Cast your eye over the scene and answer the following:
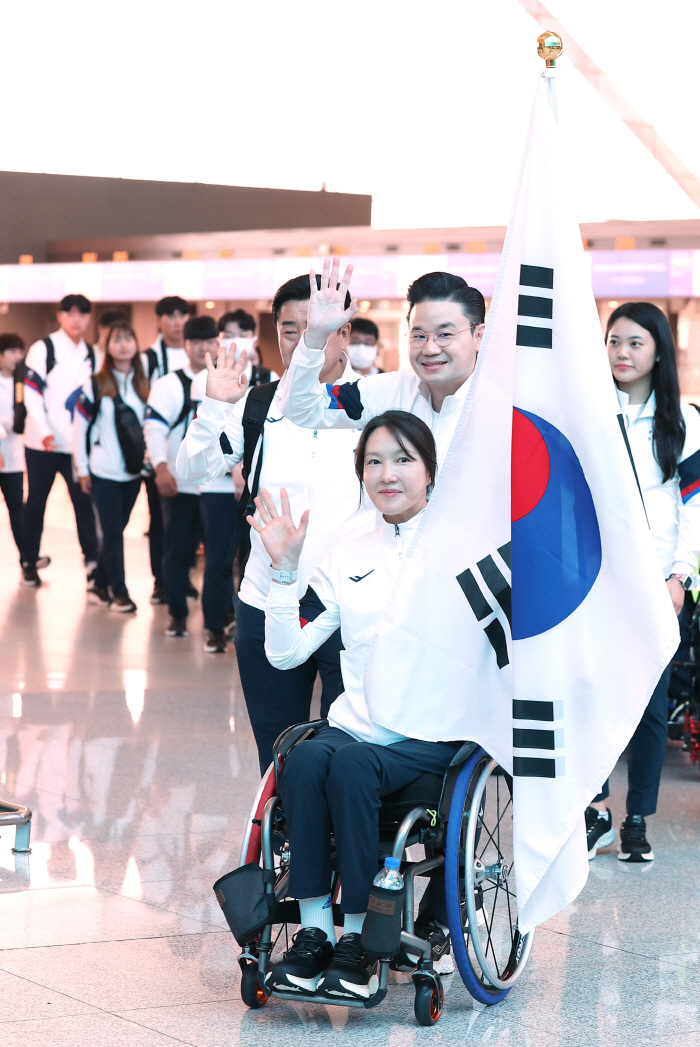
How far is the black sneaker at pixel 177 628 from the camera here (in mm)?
7137

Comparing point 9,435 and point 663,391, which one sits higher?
point 663,391

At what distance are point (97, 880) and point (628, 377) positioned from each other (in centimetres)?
200

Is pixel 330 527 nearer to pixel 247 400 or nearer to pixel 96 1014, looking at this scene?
pixel 247 400

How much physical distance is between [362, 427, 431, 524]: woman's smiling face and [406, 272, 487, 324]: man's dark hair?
0.35 m

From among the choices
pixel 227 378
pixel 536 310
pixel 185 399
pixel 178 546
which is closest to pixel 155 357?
pixel 185 399

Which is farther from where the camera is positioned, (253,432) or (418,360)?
(253,432)

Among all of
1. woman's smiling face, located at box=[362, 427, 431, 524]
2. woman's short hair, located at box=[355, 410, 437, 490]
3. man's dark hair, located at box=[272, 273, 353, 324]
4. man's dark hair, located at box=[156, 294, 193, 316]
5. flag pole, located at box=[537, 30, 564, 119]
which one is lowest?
woman's smiling face, located at box=[362, 427, 431, 524]

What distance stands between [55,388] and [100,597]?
4.73 feet

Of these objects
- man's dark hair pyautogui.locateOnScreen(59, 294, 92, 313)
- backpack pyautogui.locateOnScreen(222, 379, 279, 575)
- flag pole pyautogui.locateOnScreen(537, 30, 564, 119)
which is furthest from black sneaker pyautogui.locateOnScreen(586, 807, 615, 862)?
man's dark hair pyautogui.locateOnScreen(59, 294, 92, 313)

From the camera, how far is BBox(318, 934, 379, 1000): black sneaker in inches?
96.1

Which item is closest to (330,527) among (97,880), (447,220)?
(97,880)

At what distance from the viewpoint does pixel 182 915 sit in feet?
10.3

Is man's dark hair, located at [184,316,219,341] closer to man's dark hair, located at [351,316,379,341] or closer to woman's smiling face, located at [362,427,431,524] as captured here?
man's dark hair, located at [351,316,379,341]

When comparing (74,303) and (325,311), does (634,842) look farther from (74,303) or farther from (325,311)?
(74,303)
